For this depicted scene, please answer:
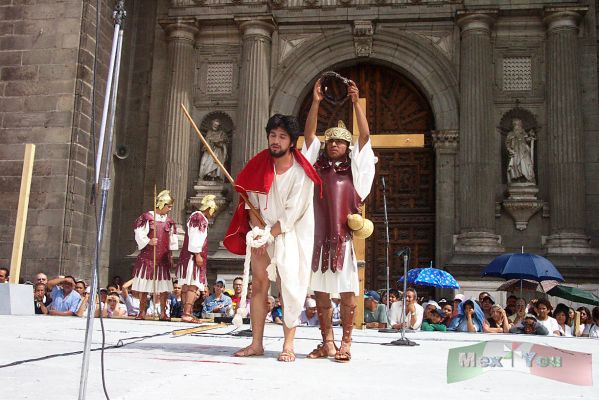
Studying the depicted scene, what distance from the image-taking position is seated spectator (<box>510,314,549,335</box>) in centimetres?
999

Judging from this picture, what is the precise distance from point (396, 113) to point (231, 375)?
13.3 meters

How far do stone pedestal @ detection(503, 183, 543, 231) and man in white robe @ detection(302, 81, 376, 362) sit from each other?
1016cm

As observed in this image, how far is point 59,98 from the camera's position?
49.1 ft

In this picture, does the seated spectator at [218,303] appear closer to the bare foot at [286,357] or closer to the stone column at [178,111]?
the stone column at [178,111]

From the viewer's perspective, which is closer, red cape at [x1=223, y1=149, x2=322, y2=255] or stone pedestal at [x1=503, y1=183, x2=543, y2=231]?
red cape at [x1=223, y1=149, x2=322, y2=255]

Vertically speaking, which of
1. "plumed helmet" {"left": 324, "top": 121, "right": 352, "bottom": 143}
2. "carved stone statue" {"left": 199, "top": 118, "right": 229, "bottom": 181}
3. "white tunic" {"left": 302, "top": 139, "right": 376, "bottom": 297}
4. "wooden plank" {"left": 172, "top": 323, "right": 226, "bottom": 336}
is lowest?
"wooden plank" {"left": 172, "top": 323, "right": 226, "bottom": 336}

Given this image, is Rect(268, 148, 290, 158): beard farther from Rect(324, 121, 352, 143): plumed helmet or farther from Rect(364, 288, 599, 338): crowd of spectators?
Rect(364, 288, 599, 338): crowd of spectators

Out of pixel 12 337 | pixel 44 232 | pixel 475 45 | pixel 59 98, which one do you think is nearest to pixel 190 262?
pixel 12 337

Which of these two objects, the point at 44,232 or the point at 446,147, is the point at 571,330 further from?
the point at 44,232

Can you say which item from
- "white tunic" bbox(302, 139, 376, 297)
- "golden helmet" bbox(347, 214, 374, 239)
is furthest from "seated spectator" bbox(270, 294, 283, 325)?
"golden helmet" bbox(347, 214, 374, 239)

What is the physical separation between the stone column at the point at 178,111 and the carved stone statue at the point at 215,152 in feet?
1.36

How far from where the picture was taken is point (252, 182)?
17.7 feet

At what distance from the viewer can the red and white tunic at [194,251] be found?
991 centimetres

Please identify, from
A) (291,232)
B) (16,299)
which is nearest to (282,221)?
(291,232)
